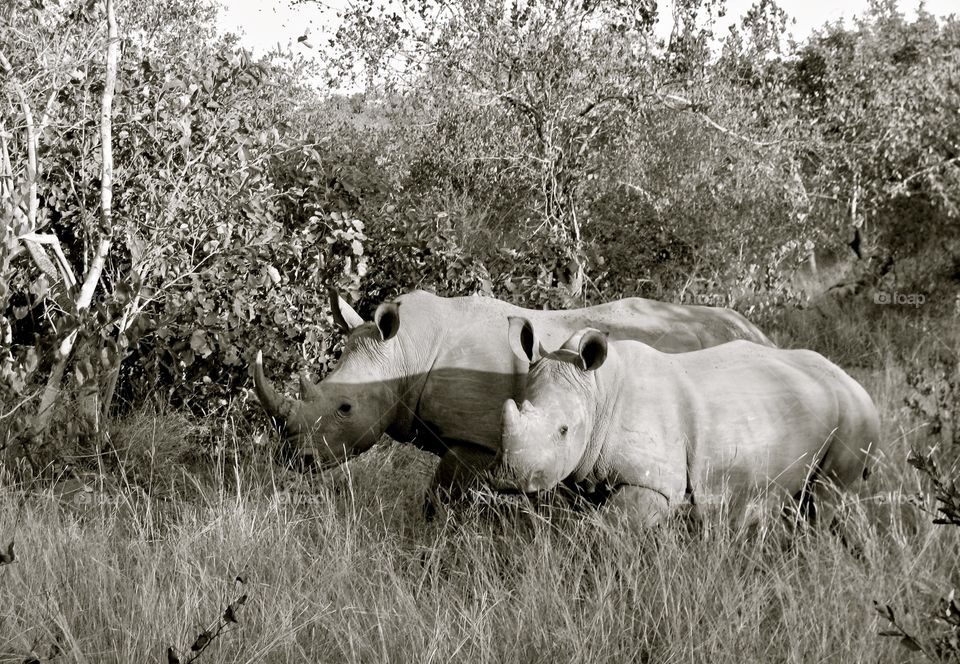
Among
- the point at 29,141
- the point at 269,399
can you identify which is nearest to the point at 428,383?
the point at 269,399

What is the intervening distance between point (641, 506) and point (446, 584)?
30.7 inches

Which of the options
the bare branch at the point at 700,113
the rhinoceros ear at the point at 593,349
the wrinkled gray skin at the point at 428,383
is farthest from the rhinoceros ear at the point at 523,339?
the bare branch at the point at 700,113

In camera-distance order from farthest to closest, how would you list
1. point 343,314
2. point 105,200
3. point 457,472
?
point 105,200 → point 343,314 → point 457,472

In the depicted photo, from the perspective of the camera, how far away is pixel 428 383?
17.7ft

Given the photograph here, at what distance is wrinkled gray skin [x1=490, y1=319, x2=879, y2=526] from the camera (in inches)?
175

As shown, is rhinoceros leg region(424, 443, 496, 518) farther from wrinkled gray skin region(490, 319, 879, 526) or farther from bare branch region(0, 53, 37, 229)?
bare branch region(0, 53, 37, 229)

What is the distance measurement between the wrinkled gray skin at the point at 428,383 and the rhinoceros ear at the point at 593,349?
79 cm

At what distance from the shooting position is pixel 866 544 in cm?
431

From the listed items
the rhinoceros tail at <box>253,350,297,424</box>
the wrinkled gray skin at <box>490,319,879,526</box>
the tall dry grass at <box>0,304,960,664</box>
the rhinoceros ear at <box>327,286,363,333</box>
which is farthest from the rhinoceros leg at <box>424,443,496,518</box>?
the rhinoceros ear at <box>327,286,363,333</box>

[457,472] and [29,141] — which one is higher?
[29,141]

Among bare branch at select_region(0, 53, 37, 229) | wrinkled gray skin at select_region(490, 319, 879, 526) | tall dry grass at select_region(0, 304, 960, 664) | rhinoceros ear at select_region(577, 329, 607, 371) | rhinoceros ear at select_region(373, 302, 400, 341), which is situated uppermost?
bare branch at select_region(0, 53, 37, 229)

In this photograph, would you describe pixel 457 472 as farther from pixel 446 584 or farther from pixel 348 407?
pixel 446 584

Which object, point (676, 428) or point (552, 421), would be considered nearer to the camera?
point (552, 421)

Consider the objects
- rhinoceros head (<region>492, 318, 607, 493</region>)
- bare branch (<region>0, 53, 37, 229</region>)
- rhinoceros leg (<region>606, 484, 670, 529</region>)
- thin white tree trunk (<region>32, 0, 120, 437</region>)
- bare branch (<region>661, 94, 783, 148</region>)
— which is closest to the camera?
rhinoceros head (<region>492, 318, 607, 493</region>)
